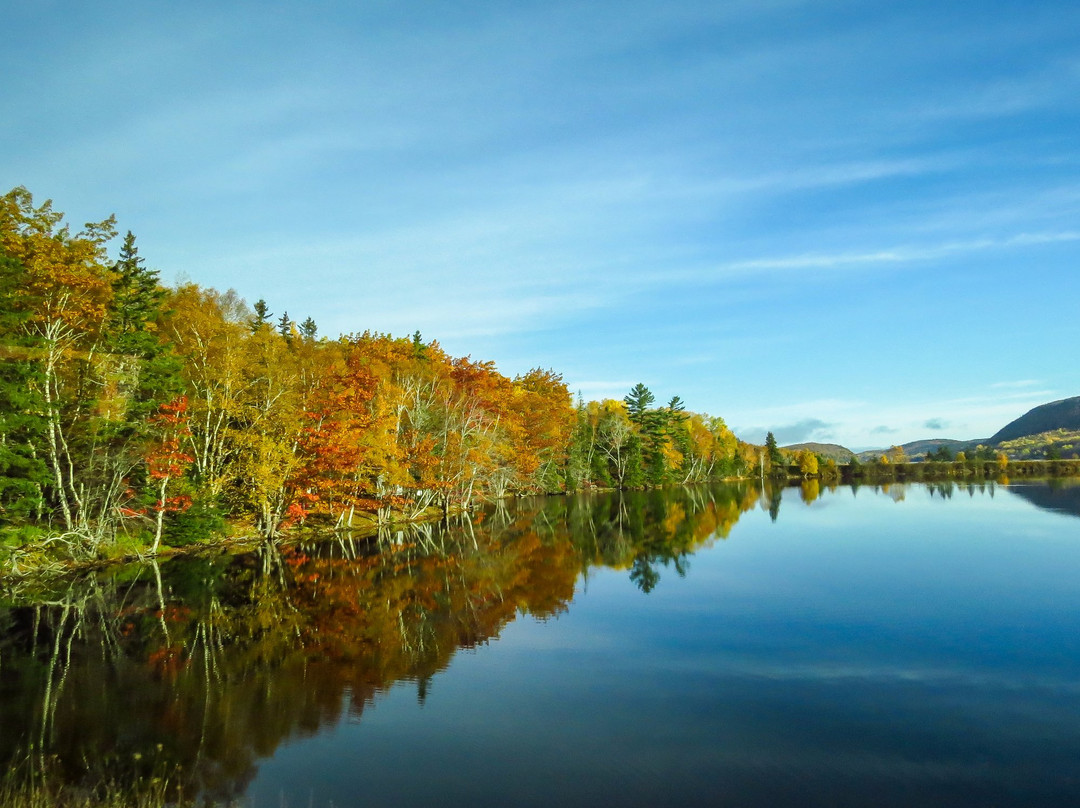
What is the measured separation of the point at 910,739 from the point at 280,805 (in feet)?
32.5

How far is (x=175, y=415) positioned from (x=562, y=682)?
2195 centimetres

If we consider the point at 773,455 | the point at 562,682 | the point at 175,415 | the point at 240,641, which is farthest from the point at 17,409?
the point at 773,455

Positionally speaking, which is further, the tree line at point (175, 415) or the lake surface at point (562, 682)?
the tree line at point (175, 415)

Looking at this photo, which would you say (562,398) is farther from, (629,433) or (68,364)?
(68,364)

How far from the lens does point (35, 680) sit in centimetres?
1394

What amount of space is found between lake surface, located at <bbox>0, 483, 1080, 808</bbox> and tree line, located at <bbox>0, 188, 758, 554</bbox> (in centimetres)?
430

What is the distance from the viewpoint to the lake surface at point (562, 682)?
9.79m

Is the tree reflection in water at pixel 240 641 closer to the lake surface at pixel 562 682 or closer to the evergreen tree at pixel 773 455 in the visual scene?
the lake surface at pixel 562 682

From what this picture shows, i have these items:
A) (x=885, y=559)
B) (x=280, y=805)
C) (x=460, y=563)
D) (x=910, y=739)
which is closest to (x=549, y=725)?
(x=280, y=805)

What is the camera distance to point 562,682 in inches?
560

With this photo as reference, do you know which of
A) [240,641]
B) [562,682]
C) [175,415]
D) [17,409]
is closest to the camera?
[562,682]

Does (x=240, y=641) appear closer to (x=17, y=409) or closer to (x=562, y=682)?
(x=562, y=682)

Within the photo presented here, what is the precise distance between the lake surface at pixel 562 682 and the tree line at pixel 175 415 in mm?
4295

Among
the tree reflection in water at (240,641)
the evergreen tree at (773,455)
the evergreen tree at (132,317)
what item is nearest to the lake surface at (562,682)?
the tree reflection in water at (240,641)
